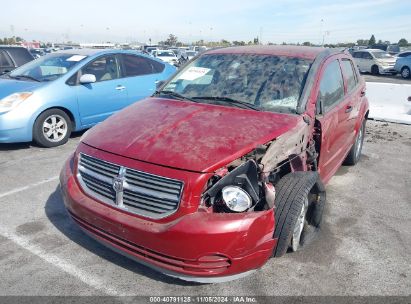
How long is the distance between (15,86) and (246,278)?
499 cm

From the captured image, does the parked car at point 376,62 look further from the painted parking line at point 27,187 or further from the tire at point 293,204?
the painted parking line at point 27,187

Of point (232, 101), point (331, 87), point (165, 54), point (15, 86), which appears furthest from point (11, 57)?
point (165, 54)

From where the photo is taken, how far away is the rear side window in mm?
9156

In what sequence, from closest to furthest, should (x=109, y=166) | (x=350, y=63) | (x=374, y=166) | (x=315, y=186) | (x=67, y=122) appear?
(x=109, y=166) < (x=315, y=186) < (x=350, y=63) < (x=374, y=166) < (x=67, y=122)

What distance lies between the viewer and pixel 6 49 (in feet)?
30.0

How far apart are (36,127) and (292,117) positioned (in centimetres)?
437

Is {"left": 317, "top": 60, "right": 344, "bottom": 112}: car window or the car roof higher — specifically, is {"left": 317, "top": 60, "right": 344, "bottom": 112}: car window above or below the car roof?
below

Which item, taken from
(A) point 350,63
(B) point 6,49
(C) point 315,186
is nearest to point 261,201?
(C) point 315,186

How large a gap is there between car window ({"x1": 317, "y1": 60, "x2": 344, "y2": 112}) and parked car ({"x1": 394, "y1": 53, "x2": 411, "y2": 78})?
20124 millimetres

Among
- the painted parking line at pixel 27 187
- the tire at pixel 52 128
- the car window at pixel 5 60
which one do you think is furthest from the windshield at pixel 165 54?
the painted parking line at pixel 27 187

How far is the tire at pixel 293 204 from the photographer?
2.73m

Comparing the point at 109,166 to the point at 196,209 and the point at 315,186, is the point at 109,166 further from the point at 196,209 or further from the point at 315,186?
the point at 315,186

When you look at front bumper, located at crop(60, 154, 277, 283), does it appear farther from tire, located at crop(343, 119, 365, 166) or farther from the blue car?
the blue car

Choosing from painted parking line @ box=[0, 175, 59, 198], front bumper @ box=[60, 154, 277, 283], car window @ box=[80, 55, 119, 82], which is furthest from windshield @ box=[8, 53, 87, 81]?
front bumper @ box=[60, 154, 277, 283]
